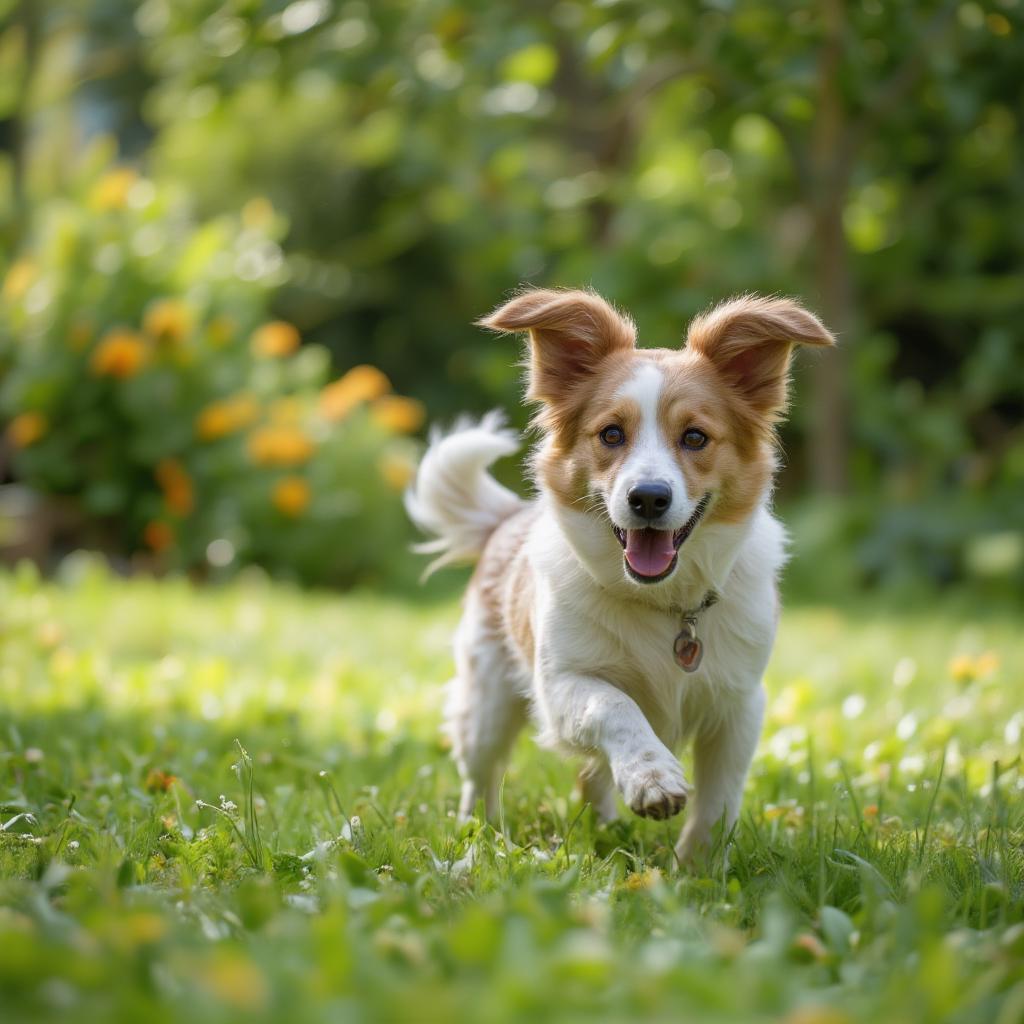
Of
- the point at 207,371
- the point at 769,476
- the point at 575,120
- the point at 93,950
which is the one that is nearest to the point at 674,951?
the point at 93,950

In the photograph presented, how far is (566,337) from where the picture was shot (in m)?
3.75

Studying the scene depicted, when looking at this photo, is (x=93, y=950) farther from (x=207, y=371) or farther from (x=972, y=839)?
(x=207, y=371)

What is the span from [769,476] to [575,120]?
825 centimetres

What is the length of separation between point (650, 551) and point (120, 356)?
5939 millimetres

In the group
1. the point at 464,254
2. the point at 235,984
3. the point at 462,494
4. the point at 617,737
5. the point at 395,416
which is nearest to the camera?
the point at 235,984

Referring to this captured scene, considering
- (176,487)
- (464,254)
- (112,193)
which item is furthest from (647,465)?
(464,254)

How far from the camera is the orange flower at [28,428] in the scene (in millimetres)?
8414

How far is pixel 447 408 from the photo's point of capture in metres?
12.1

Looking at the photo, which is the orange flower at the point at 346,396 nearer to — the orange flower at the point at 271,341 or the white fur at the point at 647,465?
the orange flower at the point at 271,341

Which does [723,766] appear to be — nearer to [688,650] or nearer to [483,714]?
[688,650]

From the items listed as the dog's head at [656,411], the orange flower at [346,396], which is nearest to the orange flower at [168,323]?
the orange flower at [346,396]

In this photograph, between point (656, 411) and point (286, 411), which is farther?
point (286, 411)

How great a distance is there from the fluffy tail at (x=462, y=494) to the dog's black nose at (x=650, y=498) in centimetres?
115

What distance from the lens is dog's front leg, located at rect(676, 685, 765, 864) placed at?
3.40 meters
